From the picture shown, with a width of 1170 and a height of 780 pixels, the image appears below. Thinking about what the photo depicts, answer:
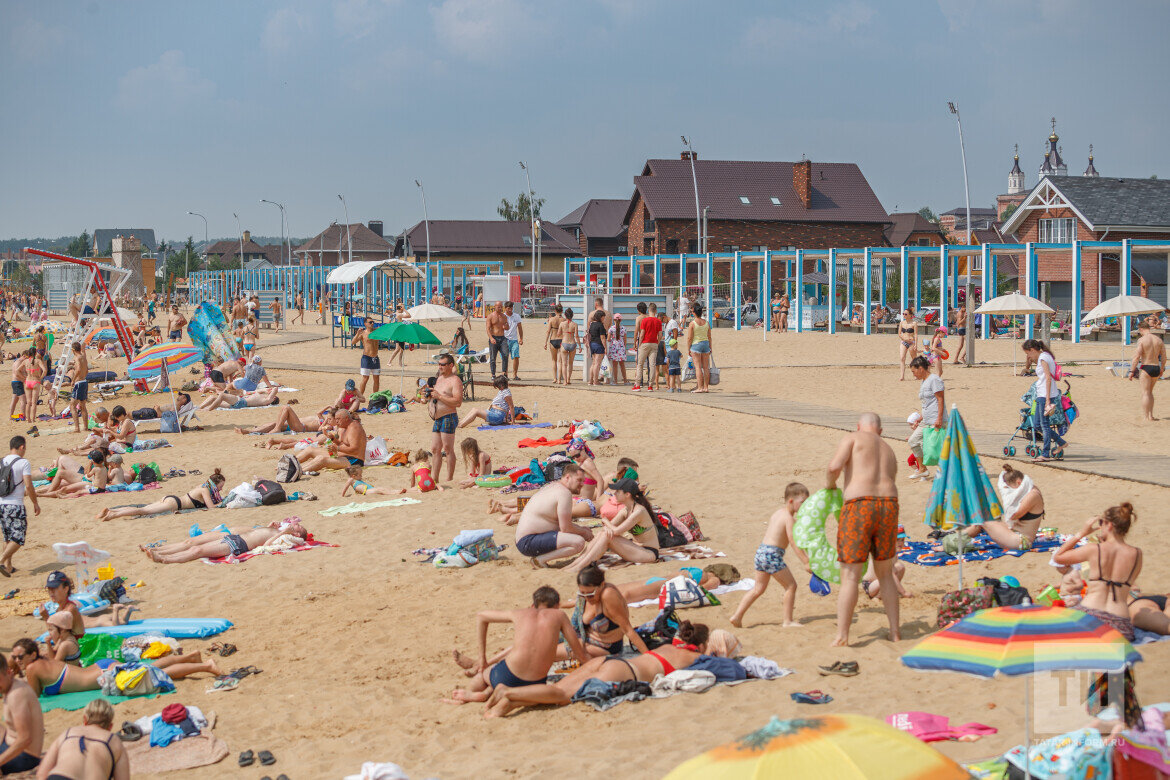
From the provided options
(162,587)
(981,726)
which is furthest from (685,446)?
(981,726)

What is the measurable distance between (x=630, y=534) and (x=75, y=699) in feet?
14.6

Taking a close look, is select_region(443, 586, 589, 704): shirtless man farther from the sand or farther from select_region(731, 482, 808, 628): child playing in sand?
select_region(731, 482, 808, 628): child playing in sand

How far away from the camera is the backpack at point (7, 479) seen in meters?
10.1

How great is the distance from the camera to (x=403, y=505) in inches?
471

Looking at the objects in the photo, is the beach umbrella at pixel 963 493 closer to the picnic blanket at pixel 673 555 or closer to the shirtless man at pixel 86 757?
the picnic blanket at pixel 673 555

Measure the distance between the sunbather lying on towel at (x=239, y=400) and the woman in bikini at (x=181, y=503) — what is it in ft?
26.1

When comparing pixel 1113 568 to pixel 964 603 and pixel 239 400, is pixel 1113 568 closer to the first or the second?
pixel 964 603

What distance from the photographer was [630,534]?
9.36 metres

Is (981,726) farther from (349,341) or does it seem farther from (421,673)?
(349,341)

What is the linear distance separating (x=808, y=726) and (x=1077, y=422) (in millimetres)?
13950

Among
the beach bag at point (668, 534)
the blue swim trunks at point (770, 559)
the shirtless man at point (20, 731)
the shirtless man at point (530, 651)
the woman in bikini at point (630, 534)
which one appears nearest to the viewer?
the shirtless man at point (20, 731)

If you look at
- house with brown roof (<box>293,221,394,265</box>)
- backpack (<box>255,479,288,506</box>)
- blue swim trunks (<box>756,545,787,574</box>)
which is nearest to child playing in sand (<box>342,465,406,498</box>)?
backpack (<box>255,479,288,506</box>)

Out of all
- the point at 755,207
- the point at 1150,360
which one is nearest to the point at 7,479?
the point at 1150,360

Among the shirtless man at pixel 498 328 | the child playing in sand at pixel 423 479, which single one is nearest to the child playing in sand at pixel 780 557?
the child playing in sand at pixel 423 479
